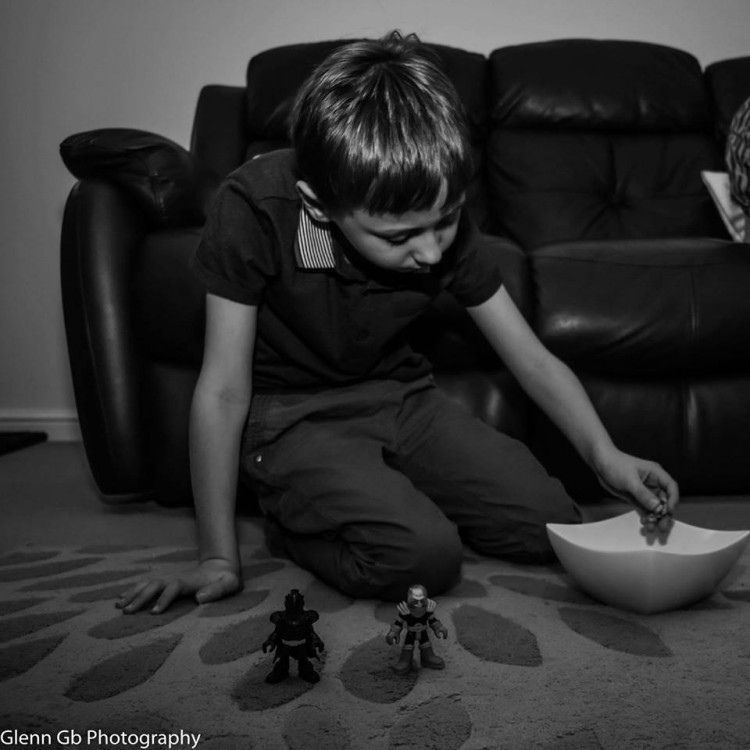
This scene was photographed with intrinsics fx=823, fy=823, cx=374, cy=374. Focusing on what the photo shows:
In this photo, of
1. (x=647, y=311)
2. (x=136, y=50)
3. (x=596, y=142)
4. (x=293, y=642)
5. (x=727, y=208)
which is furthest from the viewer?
(x=136, y=50)

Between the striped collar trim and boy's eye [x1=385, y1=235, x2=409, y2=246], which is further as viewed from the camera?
the striped collar trim

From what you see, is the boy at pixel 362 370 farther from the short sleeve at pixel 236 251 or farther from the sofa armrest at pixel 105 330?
the sofa armrest at pixel 105 330

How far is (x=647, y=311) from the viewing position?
133 cm

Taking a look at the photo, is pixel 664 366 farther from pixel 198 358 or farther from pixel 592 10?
pixel 592 10

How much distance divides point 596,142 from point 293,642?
167cm

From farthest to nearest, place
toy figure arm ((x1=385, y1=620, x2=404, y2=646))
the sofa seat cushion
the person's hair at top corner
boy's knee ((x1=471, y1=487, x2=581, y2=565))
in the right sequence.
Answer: the sofa seat cushion → boy's knee ((x1=471, y1=487, x2=581, y2=565)) → the person's hair at top corner → toy figure arm ((x1=385, y1=620, x2=404, y2=646))

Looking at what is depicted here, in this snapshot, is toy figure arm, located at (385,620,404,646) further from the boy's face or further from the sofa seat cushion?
the sofa seat cushion

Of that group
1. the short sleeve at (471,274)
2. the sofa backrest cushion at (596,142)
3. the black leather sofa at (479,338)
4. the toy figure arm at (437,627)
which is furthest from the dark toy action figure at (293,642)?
the sofa backrest cushion at (596,142)

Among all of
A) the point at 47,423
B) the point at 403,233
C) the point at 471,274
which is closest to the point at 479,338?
the point at 471,274

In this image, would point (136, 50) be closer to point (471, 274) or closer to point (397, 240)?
point (471, 274)

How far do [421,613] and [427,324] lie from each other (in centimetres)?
69

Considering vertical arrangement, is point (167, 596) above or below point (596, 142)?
below

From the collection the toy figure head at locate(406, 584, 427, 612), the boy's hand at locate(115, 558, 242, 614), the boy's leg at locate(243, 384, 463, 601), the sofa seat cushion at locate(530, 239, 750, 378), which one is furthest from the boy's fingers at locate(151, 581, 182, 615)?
the sofa seat cushion at locate(530, 239, 750, 378)

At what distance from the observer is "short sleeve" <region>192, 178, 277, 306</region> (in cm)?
104
